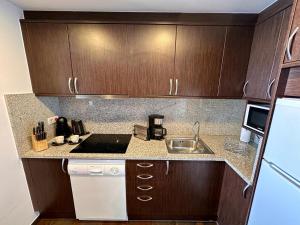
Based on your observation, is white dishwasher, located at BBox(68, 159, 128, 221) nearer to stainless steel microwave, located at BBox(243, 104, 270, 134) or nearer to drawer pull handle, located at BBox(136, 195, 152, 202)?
drawer pull handle, located at BBox(136, 195, 152, 202)

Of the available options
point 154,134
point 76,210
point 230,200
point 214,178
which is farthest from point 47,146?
point 230,200

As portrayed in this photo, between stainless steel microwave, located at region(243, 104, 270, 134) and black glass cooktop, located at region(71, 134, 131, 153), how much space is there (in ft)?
4.21

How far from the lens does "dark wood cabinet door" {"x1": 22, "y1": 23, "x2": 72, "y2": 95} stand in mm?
1409

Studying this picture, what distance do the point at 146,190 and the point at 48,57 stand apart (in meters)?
1.71

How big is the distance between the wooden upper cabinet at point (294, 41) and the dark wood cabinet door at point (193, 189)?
3.46ft

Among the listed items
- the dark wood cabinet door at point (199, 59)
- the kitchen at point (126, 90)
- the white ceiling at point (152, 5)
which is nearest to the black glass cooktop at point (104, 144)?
the kitchen at point (126, 90)

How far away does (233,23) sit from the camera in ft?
4.57

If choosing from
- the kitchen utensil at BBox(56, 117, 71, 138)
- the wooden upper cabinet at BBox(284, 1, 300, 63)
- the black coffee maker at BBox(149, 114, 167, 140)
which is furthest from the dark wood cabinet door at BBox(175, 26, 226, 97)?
the kitchen utensil at BBox(56, 117, 71, 138)

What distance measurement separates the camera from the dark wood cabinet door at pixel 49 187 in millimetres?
1463

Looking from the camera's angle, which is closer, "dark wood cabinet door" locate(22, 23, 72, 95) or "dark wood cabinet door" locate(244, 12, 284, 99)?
"dark wood cabinet door" locate(244, 12, 284, 99)

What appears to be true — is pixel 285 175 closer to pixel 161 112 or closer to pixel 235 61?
pixel 235 61

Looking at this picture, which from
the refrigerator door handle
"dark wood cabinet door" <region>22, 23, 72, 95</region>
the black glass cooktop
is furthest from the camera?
the black glass cooktop

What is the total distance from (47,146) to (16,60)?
0.89 meters

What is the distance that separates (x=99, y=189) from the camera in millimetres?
Answer: 1497
